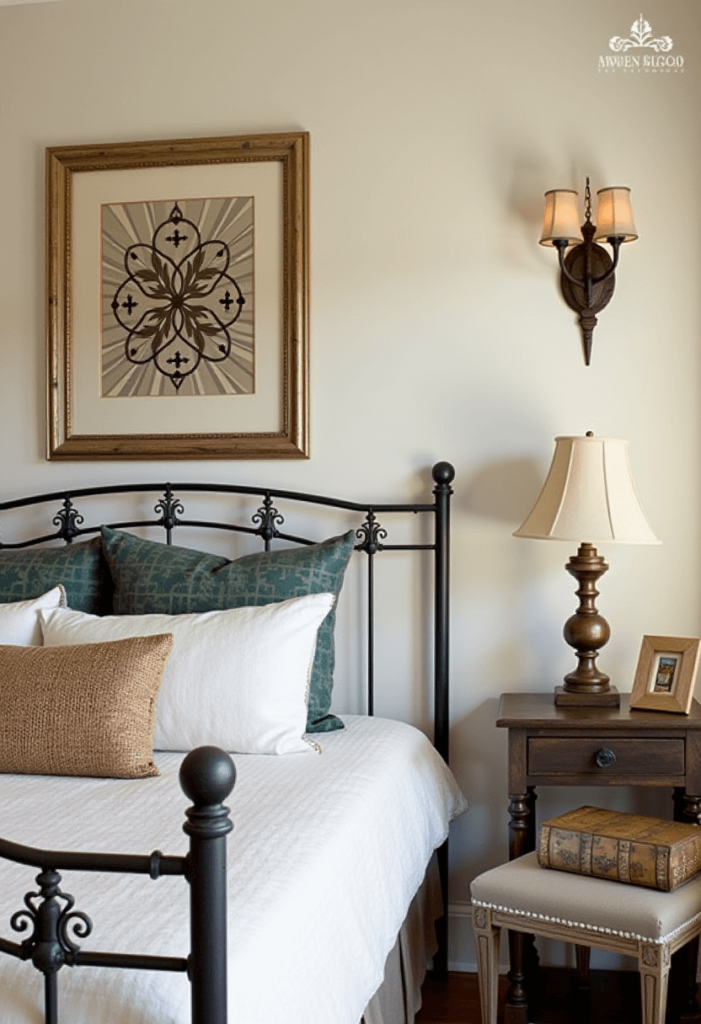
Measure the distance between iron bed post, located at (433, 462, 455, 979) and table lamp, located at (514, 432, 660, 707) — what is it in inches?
9.9

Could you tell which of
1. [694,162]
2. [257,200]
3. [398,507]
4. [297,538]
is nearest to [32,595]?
[297,538]

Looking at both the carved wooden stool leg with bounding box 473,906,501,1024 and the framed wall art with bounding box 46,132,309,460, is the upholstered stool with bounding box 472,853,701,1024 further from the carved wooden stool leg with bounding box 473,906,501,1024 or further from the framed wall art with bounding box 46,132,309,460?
the framed wall art with bounding box 46,132,309,460

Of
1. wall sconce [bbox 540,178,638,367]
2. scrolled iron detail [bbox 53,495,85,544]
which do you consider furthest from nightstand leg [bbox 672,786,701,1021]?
scrolled iron detail [bbox 53,495,85,544]

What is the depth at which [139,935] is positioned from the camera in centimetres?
149

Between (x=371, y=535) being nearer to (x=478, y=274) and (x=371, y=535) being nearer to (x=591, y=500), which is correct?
(x=591, y=500)

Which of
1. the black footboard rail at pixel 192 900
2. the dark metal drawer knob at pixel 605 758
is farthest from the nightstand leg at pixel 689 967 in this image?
the black footboard rail at pixel 192 900

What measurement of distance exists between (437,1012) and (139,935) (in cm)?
153

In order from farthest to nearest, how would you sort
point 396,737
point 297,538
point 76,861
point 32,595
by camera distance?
point 297,538 < point 32,595 < point 396,737 < point 76,861

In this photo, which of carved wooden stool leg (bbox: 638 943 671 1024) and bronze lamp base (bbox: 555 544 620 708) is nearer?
carved wooden stool leg (bbox: 638 943 671 1024)

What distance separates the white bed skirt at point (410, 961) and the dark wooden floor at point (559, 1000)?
0.24 feet

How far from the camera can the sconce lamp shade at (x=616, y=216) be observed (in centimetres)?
286

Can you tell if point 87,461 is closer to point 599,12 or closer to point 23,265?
point 23,265

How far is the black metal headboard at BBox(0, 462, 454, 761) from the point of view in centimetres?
303

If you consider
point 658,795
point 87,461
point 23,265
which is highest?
point 23,265
